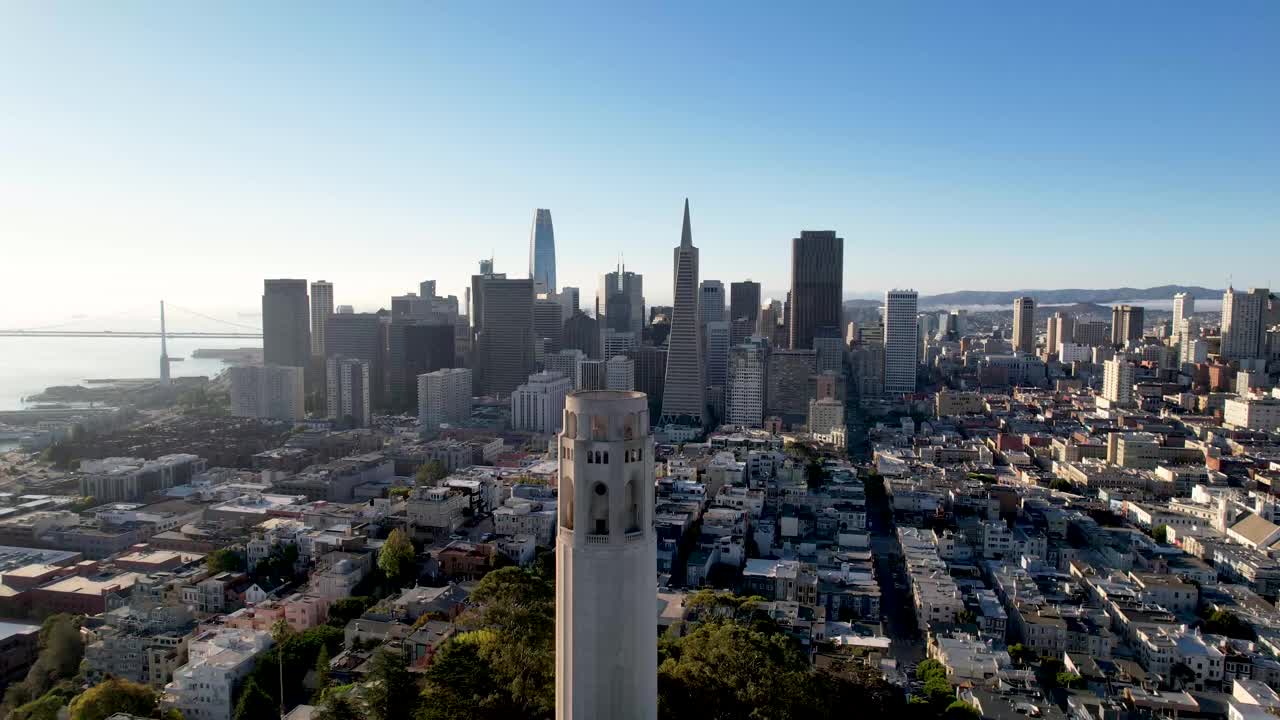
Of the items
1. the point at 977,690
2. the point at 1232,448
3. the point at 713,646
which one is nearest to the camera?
the point at 713,646

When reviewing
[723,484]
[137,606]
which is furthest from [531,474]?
[137,606]

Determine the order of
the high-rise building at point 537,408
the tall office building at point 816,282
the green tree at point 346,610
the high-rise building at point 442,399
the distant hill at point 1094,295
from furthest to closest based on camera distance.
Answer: the distant hill at point 1094,295 → the tall office building at point 816,282 → the high-rise building at point 442,399 → the high-rise building at point 537,408 → the green tree at point 346,610

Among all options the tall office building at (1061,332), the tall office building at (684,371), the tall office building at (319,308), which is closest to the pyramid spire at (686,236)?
the tall office building at (684,371)

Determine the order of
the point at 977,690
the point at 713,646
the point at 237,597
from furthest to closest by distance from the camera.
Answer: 1. the point at 237,597
2. the point at 977,690
3. the point at 713,646

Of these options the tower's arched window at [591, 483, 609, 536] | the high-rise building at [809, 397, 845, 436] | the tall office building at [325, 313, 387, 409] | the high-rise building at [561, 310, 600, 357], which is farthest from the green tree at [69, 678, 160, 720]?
the high-rise building at [561, 310, 600, 357]

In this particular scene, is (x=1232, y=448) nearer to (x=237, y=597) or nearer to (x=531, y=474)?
(x=531, y=474)

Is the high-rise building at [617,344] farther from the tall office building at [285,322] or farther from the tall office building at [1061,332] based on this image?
the tall office building at [1061,332]

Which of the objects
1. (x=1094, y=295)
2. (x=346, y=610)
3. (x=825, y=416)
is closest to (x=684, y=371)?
(x=825, y=416)

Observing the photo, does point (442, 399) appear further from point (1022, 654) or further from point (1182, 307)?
point (1182, 307)
